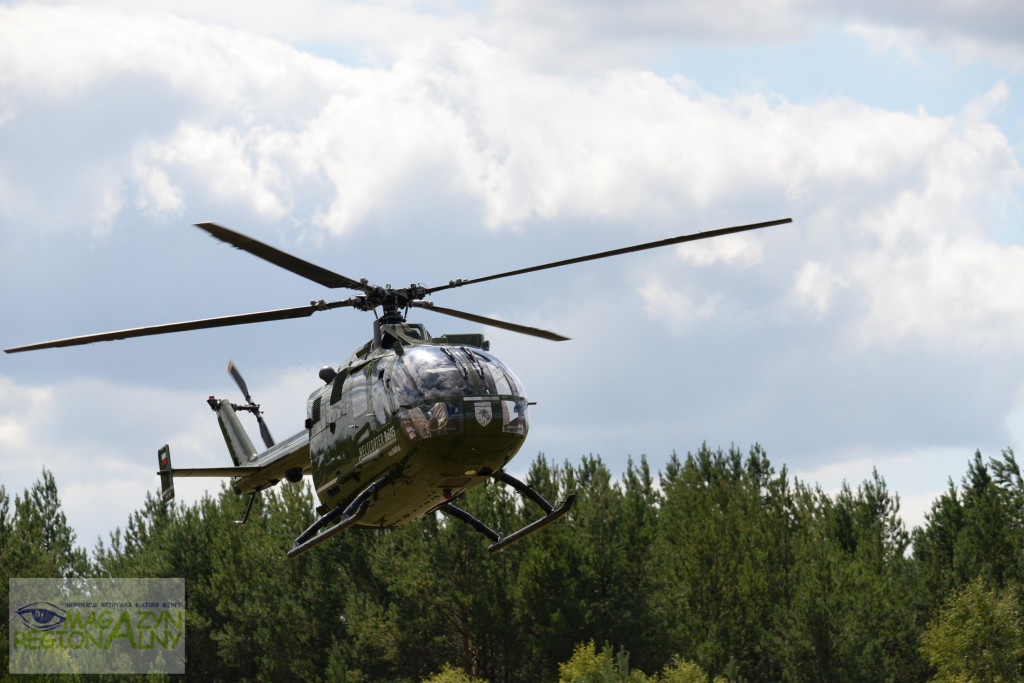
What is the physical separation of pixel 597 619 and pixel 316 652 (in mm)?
12886

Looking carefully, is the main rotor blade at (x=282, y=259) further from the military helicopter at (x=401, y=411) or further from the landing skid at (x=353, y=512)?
the landing skid at (x=353, y=512)

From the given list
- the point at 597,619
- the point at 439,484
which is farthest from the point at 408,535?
the point at 439,484

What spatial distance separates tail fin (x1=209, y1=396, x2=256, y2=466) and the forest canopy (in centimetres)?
1930

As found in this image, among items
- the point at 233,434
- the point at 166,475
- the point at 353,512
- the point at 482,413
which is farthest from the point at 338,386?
the point at 233,434

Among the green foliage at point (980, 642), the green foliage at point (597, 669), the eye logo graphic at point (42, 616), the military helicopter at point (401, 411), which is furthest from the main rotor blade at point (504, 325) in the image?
the eye logo graphic at point (42, 616)

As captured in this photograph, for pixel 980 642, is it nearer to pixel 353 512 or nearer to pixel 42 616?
pixel 353 512

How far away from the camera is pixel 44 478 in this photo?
2413 inches

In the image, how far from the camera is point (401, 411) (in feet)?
48.2

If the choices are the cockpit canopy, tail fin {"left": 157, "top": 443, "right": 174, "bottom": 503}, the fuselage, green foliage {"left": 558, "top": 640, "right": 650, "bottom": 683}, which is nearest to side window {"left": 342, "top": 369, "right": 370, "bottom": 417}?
the fuselage

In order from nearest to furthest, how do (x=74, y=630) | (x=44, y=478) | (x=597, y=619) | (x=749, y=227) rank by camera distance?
(x=749, y=227) → (x=597, y=619) → (x=74, y=630) → (x=44, y=478)

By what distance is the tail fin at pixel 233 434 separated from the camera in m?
22.5

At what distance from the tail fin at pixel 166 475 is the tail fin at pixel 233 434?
2.49 m

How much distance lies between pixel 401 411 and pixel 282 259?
2.64m

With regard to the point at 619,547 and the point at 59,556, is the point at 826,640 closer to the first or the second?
the point at 619,547
